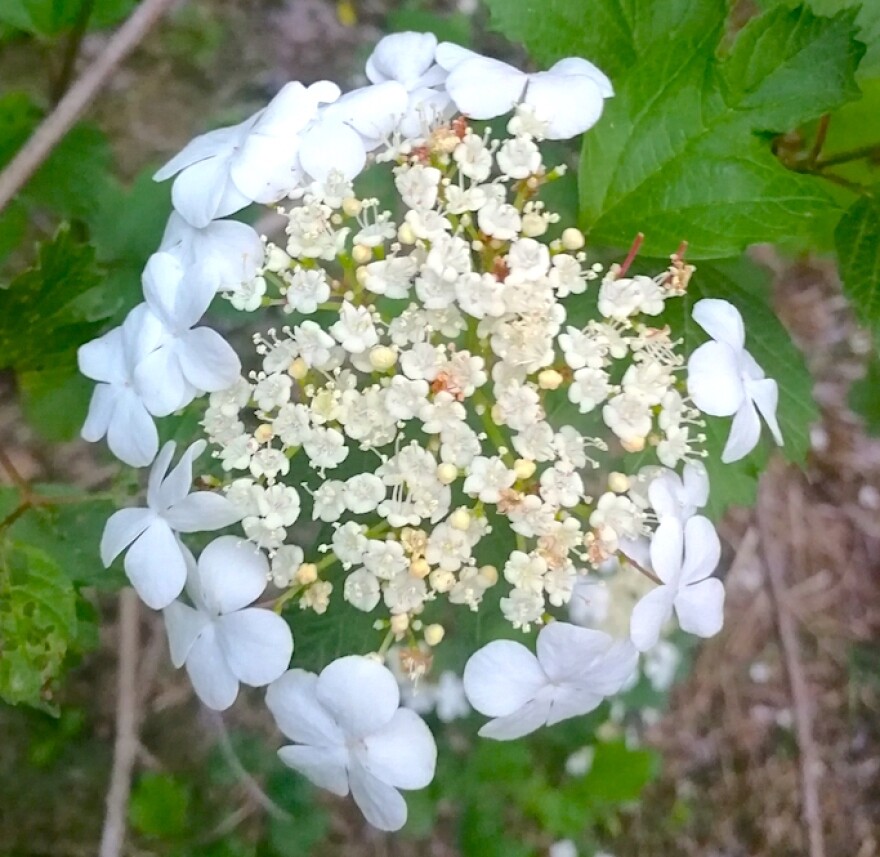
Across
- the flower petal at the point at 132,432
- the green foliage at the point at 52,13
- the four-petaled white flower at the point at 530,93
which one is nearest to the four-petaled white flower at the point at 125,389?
the flower petal at the point at 132,432

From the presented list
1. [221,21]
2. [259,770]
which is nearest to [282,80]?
[221,21]

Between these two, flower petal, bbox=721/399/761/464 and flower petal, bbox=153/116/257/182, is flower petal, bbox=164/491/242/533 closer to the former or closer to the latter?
flower petal, bbox=153/116/257/182

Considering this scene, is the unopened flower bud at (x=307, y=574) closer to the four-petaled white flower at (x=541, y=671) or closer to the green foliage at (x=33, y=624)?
the four-petaled white flower at (x=541, y=671)

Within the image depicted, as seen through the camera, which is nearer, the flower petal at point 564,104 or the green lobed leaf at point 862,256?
the flower petal at point 564,104

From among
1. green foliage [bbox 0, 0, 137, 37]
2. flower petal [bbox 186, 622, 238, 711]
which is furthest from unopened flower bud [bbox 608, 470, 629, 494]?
green foliage [bbox 0, 0, 137, 37]

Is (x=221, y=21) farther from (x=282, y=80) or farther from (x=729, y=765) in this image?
(x=729, y=765)
